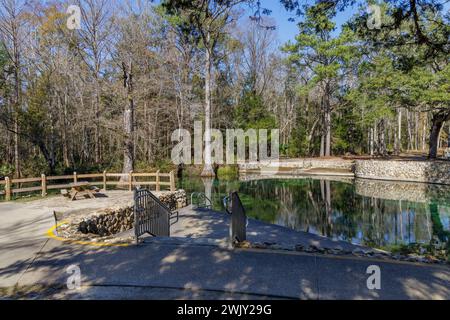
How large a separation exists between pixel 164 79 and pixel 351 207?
769 inches

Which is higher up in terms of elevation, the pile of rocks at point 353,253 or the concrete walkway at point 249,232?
the pile of rocks at point 353,253

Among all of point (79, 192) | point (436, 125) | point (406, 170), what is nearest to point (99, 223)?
point (79, 192)

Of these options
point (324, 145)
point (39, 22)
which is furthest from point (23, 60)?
point (324, 145)

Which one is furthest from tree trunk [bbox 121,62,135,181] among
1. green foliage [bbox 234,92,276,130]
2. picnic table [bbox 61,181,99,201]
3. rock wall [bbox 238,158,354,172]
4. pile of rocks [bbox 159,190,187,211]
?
green foliage [bbox 234,92,276,130]

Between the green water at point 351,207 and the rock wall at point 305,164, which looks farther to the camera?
the rock wall at point 305,164

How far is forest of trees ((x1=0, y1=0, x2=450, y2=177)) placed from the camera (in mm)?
18531

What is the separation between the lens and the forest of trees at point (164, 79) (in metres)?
18.5

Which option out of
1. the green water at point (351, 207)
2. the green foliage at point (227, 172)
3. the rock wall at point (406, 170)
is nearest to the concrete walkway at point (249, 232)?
the green water at point (351, 207)

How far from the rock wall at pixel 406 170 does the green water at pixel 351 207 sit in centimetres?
140

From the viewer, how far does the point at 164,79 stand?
1085 inches

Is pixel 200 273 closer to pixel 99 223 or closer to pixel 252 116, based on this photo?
pixel 99 223

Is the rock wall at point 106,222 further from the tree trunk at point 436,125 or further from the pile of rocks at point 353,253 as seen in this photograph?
the tree trunk at point 436,125

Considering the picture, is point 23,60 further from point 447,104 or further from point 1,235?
point 447,104
